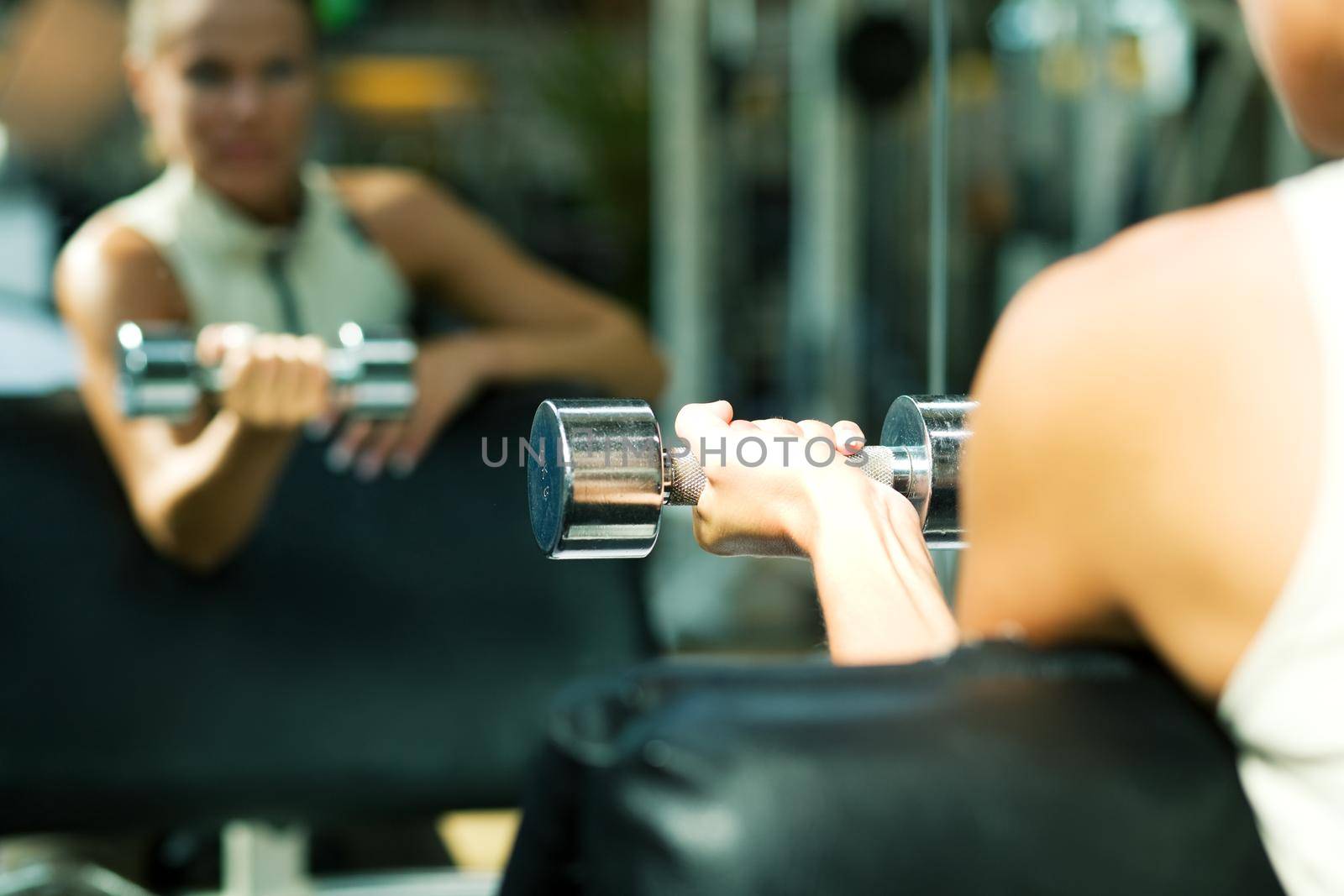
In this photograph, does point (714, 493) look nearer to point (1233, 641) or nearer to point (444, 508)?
point (1233, 641)

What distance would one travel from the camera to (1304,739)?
30cm

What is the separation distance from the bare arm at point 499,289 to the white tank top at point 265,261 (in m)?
0.04

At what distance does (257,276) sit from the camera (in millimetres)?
1226

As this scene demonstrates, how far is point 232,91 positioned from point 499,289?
0.30 metres

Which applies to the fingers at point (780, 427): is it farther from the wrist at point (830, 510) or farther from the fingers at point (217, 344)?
the fingers at point (217, 344)

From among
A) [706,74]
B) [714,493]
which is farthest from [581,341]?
[706,74]

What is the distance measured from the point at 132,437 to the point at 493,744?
39 cm

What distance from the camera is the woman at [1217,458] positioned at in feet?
0.94

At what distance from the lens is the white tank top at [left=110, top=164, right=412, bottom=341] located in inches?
46.8

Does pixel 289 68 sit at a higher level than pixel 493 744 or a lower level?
higher

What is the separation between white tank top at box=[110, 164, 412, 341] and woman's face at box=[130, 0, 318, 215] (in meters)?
0.03

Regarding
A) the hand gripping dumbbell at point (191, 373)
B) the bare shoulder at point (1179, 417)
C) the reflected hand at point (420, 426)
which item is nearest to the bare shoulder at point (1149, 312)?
the bare shoulder at point (1179, 417)

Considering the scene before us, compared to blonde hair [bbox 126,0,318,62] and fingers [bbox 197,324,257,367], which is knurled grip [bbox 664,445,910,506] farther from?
blonde hair [bbox 126,0,318,62]

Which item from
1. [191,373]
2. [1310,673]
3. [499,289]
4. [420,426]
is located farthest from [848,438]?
[499,289]
